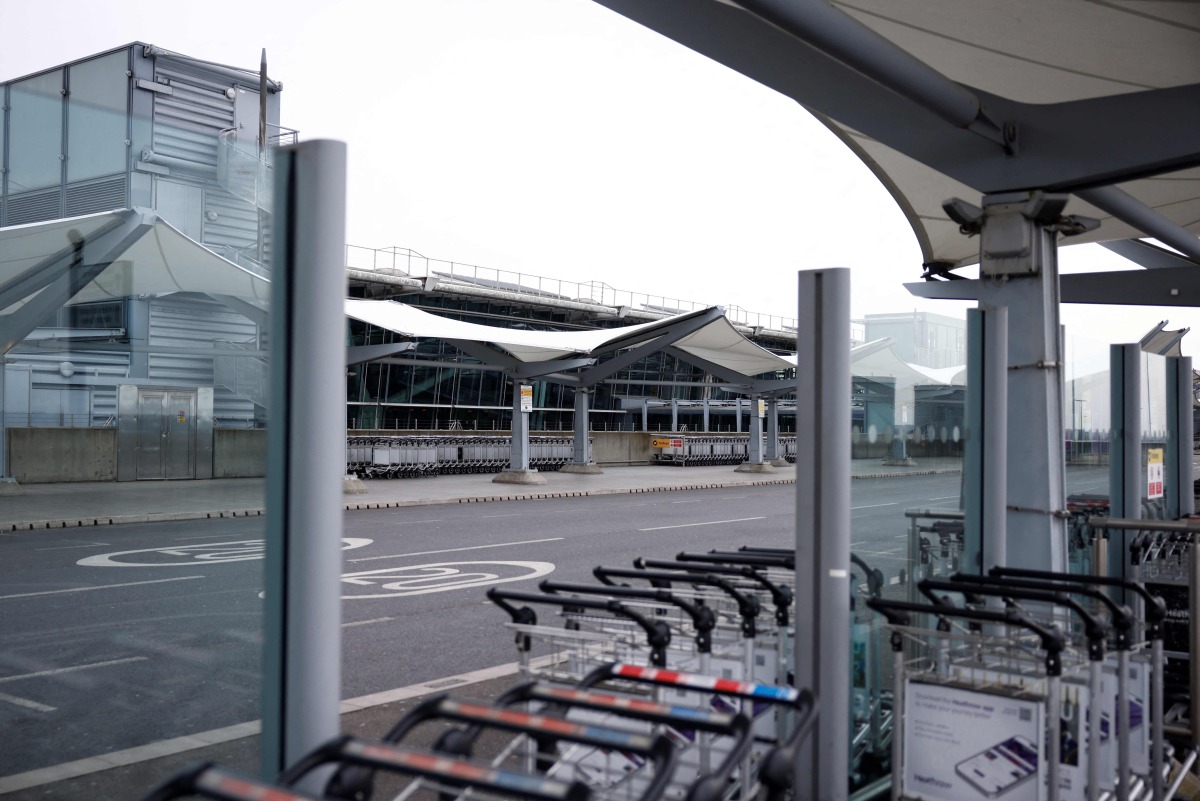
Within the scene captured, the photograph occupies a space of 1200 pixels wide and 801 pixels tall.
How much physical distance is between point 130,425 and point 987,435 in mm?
4880

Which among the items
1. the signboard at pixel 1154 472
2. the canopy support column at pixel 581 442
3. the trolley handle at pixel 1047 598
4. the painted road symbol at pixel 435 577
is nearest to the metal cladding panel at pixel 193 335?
the trolley handle at pixel 1047 598

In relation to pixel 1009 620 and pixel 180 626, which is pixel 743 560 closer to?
pixel 1009 620

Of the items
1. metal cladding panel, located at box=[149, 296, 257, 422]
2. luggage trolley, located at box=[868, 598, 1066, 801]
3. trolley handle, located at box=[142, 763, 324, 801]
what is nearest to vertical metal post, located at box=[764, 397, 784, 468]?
metal cladding panel, located at box=[149, 296, 257, 422]

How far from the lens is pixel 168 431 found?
6.46 metres

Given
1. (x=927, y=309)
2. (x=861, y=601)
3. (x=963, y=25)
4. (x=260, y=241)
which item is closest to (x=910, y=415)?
(x=927, y=309)

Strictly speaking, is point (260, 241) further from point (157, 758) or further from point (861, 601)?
point (861, 601)

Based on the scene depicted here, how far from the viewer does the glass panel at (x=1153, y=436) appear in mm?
8141

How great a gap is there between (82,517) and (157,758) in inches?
144

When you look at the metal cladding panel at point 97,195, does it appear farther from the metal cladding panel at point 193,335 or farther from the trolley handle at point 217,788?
the trolley handle at point 217,788

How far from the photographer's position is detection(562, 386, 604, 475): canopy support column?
122ft

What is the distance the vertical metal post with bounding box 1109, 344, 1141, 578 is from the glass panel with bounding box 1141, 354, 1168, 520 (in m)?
0.68

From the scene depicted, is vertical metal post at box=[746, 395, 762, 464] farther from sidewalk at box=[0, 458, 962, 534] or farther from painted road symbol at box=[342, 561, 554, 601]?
sidewalk at box=[0, 458, 962, 534]

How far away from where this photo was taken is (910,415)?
5.84 m

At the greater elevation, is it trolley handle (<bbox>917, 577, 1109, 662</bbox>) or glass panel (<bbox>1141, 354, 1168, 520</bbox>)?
glass panel (<bbox>1141, 354, 1168, 520</bbox>)
